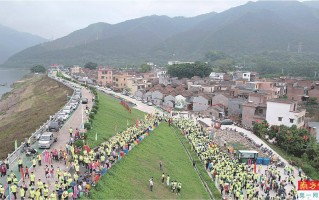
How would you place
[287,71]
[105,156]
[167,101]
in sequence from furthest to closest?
[287,71]
[167,101]
[105,156]

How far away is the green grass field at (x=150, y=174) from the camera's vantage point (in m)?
23.4

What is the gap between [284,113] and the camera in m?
52.4

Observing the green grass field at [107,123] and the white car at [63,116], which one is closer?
the green grass field at [107,123]

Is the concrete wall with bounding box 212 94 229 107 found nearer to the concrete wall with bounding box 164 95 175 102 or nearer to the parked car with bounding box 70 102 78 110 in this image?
the concrete wall with bounding box 164 95 175 102

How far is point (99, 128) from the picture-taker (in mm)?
37969

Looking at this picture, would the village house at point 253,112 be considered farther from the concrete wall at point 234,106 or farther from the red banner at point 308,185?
the red banner at point 308,185

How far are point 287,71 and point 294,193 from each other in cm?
11606

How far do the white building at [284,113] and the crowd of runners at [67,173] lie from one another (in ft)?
92.4

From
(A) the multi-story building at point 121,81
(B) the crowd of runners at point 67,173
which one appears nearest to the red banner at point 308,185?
(B) the crowd of runners at point 67,173

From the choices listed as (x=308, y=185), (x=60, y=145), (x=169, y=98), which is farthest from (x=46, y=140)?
(x=169, y=98)

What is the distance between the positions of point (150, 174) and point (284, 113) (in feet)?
101

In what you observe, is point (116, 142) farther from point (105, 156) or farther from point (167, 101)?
point (167, 101)

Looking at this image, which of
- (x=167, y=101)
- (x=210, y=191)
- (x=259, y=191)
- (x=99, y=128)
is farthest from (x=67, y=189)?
(x=167, y=101)

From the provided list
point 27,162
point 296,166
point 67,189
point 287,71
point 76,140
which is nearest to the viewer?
point 67,189
